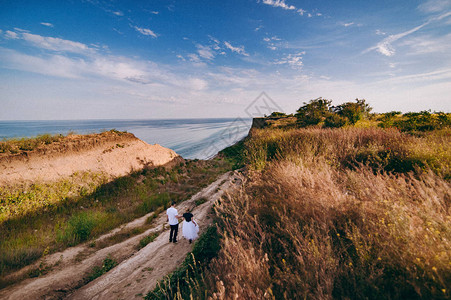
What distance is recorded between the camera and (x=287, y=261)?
296 cm

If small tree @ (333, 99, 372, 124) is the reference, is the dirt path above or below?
below

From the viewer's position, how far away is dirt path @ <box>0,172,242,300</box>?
5.31 meters

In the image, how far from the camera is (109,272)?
6359 millimetres

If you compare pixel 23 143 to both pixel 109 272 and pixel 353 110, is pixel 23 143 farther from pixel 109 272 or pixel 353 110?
pixel 353 110

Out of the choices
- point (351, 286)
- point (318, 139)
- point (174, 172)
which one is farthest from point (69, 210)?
point (318, 139)

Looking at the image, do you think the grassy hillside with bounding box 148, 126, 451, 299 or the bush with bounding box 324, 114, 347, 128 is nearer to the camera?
the grassy hillside with bounding box 148, 126, 451, 299

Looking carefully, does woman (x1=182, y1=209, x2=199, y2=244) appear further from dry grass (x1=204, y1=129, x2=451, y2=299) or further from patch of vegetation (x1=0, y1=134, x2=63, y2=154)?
patch of vegetation (x1=0, y1=134, x2=63, y2=154)

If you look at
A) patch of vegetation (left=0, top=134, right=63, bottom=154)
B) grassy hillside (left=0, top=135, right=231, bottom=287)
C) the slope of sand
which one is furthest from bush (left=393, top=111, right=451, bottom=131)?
patch of vegetation (left=0, top=134, right=63, bottom=154)

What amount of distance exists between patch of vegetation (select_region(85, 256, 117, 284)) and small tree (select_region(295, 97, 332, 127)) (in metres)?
21.3

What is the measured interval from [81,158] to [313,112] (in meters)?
25.2

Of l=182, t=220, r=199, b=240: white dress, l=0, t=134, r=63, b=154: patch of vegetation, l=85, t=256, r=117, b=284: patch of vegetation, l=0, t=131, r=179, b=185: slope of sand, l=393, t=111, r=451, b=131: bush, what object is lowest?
l=85, t=256, r=117, b=284: patch of vegetation

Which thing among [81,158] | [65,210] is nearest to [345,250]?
[65,210]

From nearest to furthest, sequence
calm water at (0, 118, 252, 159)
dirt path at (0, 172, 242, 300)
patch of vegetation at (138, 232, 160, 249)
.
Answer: dirt path at (0, 172, 242, 300) → patch of vegetation at (138, 232, 160, 249) → calm water at (0, 118, 252, 159)

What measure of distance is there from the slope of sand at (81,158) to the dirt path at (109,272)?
6.91 m
